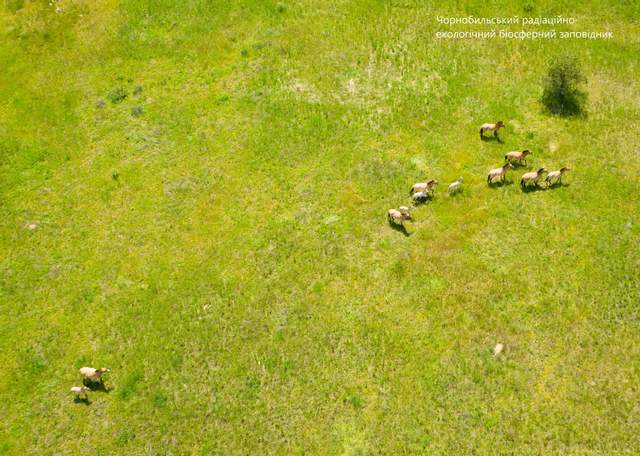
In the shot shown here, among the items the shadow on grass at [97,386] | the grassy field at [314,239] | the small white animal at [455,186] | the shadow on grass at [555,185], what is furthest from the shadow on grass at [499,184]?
the shadow on grass at [97,386]

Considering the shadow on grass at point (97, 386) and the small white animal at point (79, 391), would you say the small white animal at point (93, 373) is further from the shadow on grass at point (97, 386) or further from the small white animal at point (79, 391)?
the small white animal at point (79, 391)

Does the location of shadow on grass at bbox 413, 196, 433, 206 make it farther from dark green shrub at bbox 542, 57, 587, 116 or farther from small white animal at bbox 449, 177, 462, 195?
dark green shrub at bbox 542, 57, 587, 116

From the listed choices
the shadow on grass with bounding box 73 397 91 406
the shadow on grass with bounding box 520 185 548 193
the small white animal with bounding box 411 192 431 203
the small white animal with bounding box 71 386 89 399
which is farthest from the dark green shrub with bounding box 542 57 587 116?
the shadow on grass with bounding box 73 397 91 406

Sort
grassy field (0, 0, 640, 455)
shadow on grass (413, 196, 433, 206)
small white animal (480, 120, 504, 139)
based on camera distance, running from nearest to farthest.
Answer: grassy field (0, 0, 640, 455)
shadow on grass (413, 196, 433, 206)
small white animal (480, 120, 504, 139)

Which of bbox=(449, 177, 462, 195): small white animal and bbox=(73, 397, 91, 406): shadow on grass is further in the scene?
bbox=(449, 177, 462, 195): small white animal

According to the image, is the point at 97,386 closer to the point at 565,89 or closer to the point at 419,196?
the point at 419,196

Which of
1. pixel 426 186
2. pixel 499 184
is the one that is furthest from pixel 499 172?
pixel 426 186
